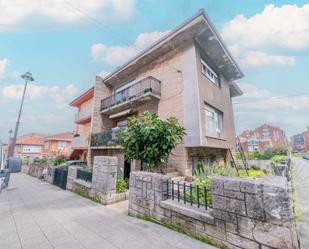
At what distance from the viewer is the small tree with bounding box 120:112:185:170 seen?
621cm

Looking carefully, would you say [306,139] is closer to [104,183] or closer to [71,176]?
[104,183]

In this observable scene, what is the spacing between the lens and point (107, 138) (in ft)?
36.3

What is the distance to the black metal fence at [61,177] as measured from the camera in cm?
844

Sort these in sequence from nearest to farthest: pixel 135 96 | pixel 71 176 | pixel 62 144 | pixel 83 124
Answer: pixel 71 176
pixel 135 96
pixel 83 124
pixel 62 144

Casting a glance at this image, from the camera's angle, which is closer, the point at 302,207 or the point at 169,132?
the point at 302,207

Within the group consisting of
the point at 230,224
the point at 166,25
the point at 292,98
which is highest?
the point at 166,25

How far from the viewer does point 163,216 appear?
143 inches

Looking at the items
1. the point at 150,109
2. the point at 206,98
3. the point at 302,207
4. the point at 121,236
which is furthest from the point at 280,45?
the point at 121,236

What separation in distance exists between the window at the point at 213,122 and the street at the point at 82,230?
22.0 feet

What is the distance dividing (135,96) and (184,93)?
11.1 ft

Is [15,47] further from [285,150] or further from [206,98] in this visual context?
[285,150]

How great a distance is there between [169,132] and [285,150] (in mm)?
25895

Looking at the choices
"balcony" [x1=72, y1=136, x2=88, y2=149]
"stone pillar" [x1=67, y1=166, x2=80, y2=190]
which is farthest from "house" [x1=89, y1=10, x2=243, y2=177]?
"stone pillar" [x1=67, y1=166, x2=80, y2=190]

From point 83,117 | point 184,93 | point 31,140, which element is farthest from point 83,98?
point 31,140
